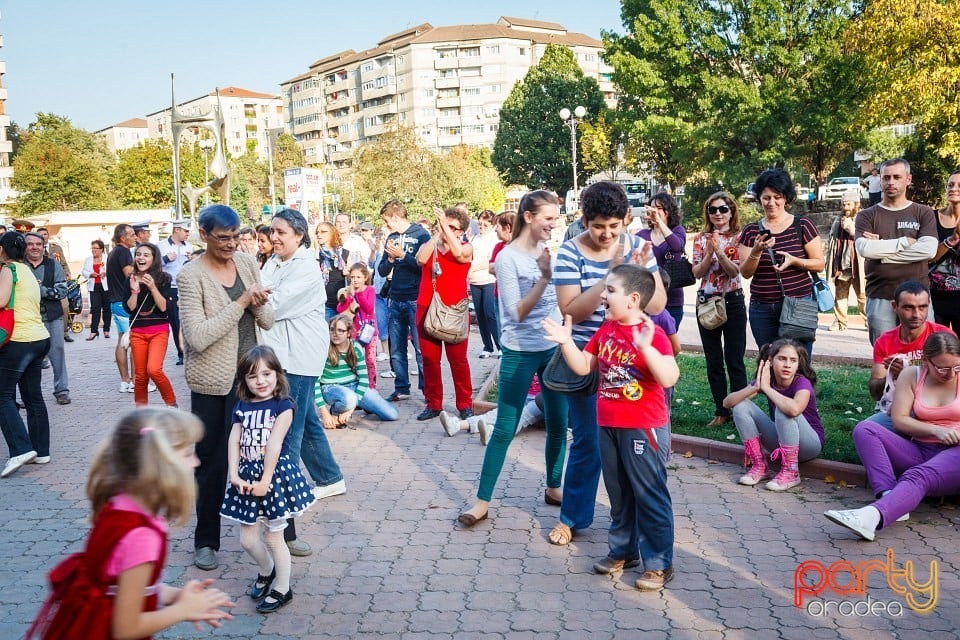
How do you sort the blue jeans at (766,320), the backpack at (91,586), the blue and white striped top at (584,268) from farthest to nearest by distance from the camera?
the blue jeans at (766,320) → the blue and white striped top at (584,268) → the backpack at (91,586)

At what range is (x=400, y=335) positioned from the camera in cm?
939

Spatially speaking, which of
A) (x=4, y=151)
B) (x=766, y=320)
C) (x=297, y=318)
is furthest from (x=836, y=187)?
(x=4, y=151)

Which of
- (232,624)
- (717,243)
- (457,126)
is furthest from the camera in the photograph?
(457,126)

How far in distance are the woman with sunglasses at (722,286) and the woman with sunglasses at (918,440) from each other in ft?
Answer: 5.71

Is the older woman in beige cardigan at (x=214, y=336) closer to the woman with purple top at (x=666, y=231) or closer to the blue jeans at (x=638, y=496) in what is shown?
the blue jeans at (x=638, y=496)

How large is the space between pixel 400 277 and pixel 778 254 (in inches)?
173

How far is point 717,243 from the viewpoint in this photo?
679 cm

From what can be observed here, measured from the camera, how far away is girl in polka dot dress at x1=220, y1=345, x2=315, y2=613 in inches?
165

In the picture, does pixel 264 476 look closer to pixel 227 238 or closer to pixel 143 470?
pixel 227 238

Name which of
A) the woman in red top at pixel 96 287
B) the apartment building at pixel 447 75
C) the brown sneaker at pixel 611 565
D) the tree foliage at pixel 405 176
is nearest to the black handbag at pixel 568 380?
the brown sneaker at pixel 611 565

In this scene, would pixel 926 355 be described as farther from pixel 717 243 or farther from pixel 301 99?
pixel 301 99

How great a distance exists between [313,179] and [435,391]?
741 inches

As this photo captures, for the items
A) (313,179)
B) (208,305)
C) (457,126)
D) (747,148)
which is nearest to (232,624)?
(208,305)

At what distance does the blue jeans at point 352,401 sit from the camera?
809 centimetres
